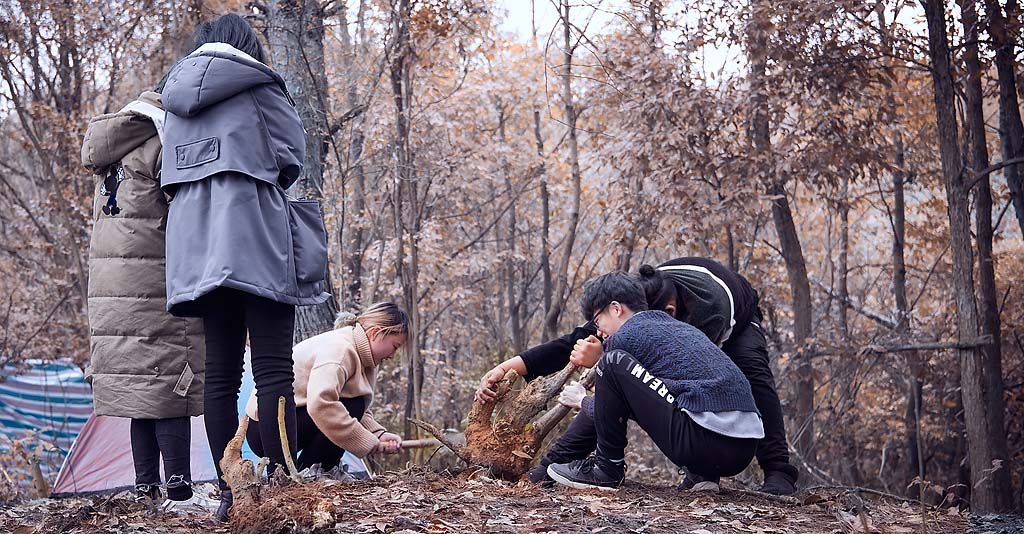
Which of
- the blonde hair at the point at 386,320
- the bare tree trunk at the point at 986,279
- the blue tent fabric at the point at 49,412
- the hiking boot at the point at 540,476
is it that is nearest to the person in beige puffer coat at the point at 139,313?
the blonde hair at the point at 386,320

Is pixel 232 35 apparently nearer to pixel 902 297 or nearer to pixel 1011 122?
pixel 1011 122

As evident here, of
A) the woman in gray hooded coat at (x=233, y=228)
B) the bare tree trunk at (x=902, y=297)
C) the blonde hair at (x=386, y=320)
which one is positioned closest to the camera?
the woman in gray hooded coat at (x=233, y=228)

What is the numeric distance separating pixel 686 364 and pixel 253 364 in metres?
1.53

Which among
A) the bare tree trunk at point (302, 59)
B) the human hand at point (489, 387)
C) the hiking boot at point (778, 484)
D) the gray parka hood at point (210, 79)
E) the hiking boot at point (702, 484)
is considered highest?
the bare tree trunk at point (302, 59)

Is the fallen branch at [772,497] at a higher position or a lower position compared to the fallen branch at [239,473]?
lower

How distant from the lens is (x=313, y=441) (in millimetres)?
3811

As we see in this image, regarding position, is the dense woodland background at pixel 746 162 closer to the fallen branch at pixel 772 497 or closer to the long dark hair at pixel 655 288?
the fallen branch at pixel 772 497

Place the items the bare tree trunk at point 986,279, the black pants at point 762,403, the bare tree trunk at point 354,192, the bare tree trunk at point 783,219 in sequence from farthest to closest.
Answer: the bare tree trunk at point 354,192 < the bare tree trunk at point 783,219 < the bare tree trunk at point 986,279 < the black pants at point 762,403

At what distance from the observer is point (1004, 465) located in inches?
207

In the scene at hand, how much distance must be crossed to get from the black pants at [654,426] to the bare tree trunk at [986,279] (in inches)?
108

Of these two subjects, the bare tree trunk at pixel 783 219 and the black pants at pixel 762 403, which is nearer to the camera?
the black pants at pixel 762 403

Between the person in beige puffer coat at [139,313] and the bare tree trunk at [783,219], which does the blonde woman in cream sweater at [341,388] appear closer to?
the person in beige puffer coat at [139,313]

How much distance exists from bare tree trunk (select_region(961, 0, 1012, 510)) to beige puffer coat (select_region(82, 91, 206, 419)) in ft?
14.9

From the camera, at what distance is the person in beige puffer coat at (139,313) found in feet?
9.93
